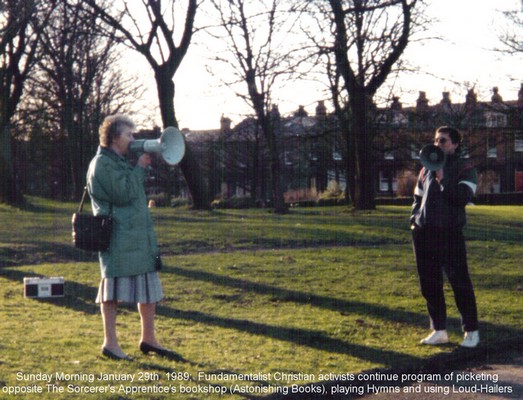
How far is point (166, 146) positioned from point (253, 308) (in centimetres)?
393

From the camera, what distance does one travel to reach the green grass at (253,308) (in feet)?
25.2

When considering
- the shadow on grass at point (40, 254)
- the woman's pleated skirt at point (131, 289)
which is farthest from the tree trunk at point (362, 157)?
the woman's pleated skirt at point (131, 289)

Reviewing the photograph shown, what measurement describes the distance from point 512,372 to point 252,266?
23.4 ft

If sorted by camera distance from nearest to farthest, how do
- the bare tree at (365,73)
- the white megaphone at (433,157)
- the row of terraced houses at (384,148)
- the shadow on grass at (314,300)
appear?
the white megaphone at (433,157), the shadow on grass at (314,300), the bare tree at (365,73), the row of terraced houses at (384,148)

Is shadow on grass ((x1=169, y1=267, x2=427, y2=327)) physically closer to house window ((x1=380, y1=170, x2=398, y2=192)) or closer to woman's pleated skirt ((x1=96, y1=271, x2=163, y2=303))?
woman's pleated skirt ((x1=96, y1=271, x2=163, y2=303))

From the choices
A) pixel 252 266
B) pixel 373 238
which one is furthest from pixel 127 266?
pixel 373 238

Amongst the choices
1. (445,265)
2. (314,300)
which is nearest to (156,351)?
(445,265)

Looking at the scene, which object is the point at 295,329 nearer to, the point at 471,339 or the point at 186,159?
the point at 471,339

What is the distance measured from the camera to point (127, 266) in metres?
7.67

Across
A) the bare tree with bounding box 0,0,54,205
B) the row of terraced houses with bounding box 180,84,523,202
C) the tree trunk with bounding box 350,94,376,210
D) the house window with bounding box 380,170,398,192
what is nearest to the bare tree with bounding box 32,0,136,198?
the bare tree with bounding box 0,0,54,205

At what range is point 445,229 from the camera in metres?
8.84

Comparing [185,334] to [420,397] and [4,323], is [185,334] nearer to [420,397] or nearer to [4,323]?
[4,323]

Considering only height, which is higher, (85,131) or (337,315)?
(85,131)

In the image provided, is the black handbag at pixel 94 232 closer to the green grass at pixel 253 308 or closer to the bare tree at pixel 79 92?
the green grass at pixel 253 308
